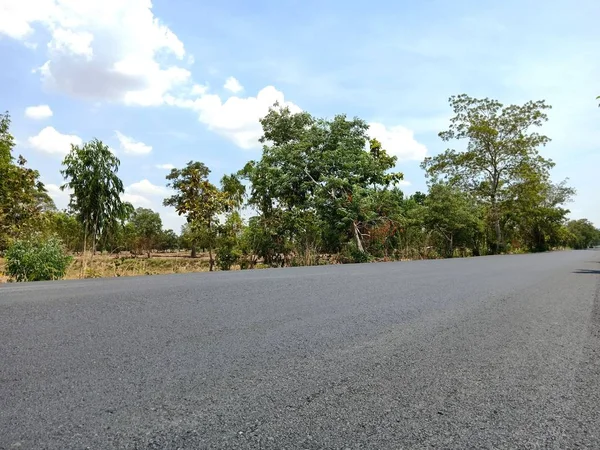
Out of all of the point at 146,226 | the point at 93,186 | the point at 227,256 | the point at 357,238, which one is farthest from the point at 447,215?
the point at 146,226

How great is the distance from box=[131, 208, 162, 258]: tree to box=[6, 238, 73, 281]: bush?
38.7 metres

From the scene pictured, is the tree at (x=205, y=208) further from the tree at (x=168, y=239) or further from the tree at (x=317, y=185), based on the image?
the tree at (x=168, y=239)

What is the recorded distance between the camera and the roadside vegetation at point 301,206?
13562 mm

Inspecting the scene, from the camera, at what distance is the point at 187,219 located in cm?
1722

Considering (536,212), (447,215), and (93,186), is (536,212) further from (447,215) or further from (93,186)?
(93,186)

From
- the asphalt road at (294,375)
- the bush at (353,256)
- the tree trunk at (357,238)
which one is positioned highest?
the tree trunk at (357,238)

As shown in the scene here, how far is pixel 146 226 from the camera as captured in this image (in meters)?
49.7

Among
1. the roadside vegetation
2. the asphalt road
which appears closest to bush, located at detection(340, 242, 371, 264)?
the roadside vegetation

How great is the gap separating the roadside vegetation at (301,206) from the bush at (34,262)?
0.03 metres

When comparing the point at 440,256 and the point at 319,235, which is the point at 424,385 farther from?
the point at 440,256

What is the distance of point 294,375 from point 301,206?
18828 mm

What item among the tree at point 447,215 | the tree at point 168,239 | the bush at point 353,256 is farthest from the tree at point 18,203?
the tree at point 168,239

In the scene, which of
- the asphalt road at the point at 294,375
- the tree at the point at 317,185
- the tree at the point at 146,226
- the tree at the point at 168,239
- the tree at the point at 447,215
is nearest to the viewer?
the asphalt road at the point at 294,375

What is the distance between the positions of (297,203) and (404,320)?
730 inches
